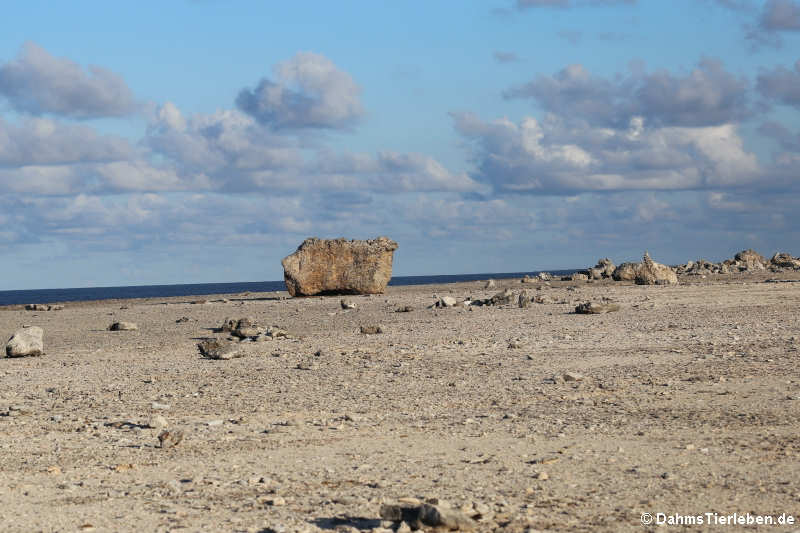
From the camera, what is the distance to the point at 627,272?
33.4 metres

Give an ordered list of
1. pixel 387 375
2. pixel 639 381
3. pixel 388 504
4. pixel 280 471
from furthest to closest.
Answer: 1. pixel 387 375
2. pixel 639 381
3. pixel 280 471
4. pixel 388 504

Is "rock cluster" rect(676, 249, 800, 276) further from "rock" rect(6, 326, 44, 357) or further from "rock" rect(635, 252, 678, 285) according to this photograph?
"rock" rect(6, 326, 44, 357)

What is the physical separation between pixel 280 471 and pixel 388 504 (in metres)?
1.60

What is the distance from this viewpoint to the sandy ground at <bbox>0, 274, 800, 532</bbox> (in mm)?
5508

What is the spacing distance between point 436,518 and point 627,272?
2991 cm

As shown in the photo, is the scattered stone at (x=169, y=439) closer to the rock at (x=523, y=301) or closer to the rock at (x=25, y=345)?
the rock at (x=25, y=345)

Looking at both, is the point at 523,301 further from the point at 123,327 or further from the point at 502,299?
the point at 123,327

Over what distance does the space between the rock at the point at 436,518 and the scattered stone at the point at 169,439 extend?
3.24 m

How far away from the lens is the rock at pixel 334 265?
1163 inches

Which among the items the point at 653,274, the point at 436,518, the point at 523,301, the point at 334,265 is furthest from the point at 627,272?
the point at 436,518

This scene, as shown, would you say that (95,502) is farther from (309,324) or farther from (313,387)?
(309,324)

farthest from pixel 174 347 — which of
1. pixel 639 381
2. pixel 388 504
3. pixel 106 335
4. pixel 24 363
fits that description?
pixel 388 504

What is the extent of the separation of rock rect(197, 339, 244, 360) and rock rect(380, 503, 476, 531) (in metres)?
8.85

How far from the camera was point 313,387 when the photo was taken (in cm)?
1047
